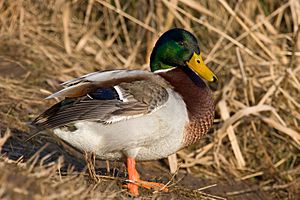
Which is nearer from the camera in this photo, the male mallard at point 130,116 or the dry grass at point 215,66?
the male mallard at point 130,116

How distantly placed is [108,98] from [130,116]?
0.57 feet

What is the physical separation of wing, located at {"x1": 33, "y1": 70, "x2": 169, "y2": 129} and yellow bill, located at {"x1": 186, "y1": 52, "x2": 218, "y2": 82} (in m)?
0.24

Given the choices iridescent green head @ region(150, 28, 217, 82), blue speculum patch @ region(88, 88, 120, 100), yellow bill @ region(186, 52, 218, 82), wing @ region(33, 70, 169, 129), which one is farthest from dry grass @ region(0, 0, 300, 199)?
yellow bill @ region(186, 52, 218, 82)

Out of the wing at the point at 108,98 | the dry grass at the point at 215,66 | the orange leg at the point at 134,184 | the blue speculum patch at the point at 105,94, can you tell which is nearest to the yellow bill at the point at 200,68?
the wing at the point at 108,98

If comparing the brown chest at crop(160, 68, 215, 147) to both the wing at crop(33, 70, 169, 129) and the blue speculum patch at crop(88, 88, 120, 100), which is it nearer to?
the wing at crop(33, 70, 169, 129)

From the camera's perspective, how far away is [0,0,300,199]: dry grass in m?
6.10

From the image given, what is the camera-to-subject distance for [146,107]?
4.13 metres

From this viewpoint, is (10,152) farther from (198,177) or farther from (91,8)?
(91,8)

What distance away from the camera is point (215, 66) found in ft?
23.0

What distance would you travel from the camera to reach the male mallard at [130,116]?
162 inches

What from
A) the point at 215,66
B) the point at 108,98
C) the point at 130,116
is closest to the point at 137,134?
the point at 130,116

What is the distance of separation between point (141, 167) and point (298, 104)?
145 centimetres

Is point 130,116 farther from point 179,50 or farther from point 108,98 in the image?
point 179,50

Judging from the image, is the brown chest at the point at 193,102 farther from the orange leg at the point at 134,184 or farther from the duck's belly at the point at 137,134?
the orange leg at the point at 134,184
